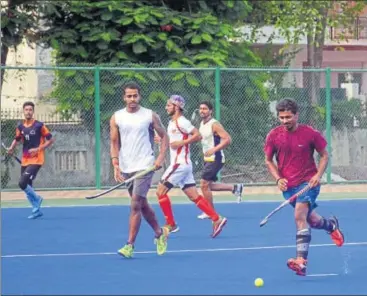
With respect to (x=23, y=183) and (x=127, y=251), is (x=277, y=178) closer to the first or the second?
(x=127, y=251)

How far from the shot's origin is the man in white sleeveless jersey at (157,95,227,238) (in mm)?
14930

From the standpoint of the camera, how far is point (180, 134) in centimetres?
1539

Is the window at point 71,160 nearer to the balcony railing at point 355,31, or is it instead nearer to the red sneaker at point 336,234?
the red sneaker at point 336,234

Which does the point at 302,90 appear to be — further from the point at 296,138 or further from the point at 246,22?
the point at 296,138

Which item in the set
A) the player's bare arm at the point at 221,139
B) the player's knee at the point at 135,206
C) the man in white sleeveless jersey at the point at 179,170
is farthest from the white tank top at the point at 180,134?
the player's knee at the point at 135,206

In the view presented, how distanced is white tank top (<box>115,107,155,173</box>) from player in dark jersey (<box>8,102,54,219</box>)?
5475 millimetres

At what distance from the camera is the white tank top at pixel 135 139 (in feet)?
43.1

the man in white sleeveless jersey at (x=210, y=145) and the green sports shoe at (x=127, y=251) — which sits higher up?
A: the man in white sleeveless jersey at (x=210, y=145)

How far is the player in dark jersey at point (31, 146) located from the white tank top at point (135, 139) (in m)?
5.48

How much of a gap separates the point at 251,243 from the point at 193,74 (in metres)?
10.8

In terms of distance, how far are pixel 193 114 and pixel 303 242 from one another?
13.3m

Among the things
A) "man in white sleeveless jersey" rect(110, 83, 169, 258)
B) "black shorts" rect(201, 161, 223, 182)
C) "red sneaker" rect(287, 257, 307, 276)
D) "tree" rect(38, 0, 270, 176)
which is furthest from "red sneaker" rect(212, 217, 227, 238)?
"tree" rect(38, 0, 270, 176)

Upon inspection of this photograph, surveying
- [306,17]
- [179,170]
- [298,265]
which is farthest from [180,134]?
[306,17]

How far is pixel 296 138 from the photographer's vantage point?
11672mm
